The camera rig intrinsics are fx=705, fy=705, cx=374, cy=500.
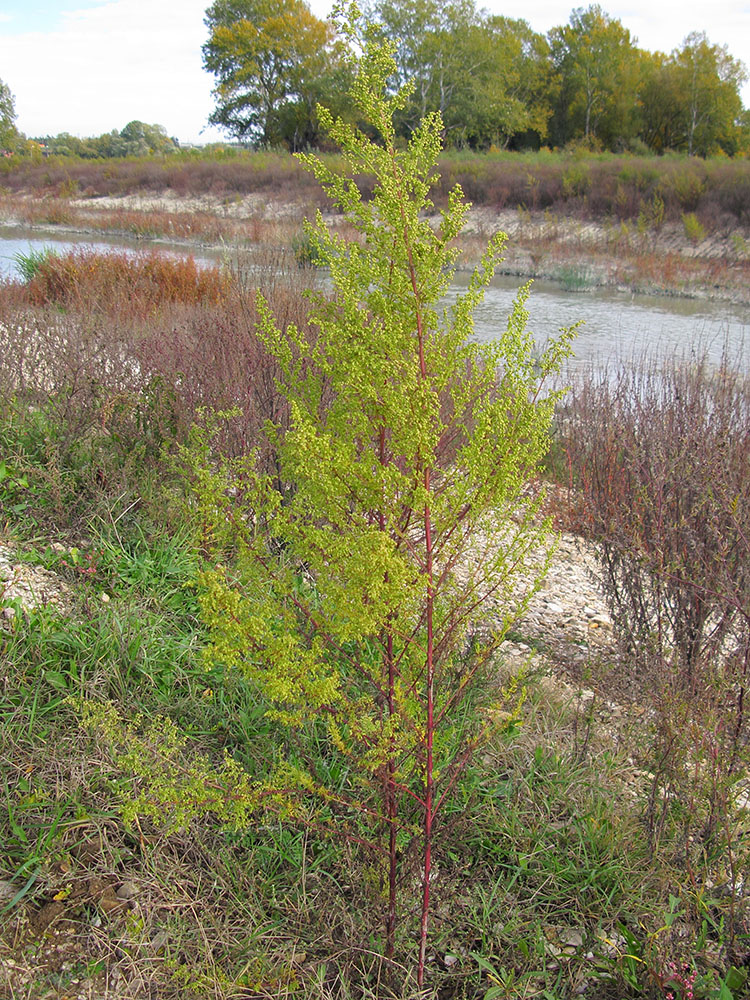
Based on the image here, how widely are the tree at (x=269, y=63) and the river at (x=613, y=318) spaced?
3550 centimetres

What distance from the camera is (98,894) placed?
2029mm

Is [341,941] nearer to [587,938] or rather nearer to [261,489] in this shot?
[587,938]

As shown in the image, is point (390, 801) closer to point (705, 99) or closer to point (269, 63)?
point (705, 99)

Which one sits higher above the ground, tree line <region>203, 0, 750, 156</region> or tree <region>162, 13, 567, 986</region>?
tree line <region>203, 0, 750, 156</region>

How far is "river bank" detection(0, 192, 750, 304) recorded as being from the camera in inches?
730

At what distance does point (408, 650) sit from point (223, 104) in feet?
192

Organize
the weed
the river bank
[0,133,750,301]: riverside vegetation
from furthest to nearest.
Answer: the weed, [0,133,750,301]: riverside vegetation, the river bank

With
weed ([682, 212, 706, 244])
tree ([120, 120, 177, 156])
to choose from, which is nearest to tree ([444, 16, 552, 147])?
weed ([682, 212, 706, 244])

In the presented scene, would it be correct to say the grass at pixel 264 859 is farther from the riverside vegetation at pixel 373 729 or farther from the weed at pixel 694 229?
the weed at pixel 694 229

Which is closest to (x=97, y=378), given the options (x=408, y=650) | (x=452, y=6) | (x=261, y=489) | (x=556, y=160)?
(x=261, y=489)

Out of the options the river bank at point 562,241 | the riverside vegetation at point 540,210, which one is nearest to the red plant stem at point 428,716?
the river bank at point 562,241

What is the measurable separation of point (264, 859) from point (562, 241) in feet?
81.0

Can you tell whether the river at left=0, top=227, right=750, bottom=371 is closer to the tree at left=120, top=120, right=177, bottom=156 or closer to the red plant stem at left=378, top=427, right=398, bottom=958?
the red plant stem at left=378, top=427, right=398, bottom=958

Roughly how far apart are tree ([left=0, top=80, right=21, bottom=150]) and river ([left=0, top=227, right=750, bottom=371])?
1660 inches
